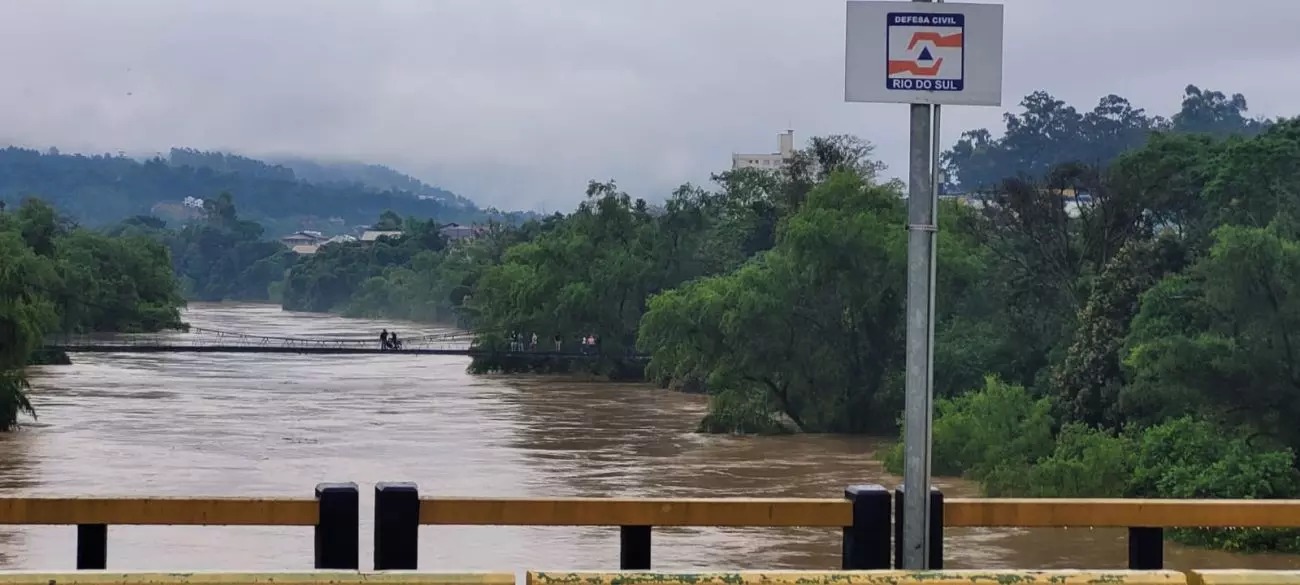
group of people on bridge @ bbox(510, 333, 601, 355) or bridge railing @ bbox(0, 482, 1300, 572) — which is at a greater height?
bridge railing @ bbox(0, 482, 1300, 572)

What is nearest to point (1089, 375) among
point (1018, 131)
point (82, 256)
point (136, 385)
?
point (136, 385)

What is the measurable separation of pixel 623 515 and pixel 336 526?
3.80 feet

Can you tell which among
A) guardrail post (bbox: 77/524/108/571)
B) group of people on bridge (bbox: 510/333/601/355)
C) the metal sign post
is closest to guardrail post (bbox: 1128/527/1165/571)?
the metal sign post

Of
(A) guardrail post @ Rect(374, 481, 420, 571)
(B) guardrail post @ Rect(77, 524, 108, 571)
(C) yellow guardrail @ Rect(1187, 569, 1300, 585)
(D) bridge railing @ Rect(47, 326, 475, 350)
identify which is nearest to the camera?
(C) yellow guardrail @ Rect(1187, 569, 1300, 585)

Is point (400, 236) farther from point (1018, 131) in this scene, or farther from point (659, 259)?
point (659, 259)

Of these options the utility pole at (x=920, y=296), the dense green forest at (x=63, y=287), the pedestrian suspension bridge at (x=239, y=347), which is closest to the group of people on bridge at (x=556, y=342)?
the pedestrian suspension bridge at (x=239, y=347)

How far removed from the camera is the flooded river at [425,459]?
87.7 feet

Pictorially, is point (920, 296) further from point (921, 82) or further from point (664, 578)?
point (664, 578)

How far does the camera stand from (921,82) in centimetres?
682

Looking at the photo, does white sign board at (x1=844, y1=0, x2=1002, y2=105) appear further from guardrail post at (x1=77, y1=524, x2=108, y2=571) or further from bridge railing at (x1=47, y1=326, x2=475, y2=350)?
bridge railing at (x1=47, y1=326, x2=475, y2=350)

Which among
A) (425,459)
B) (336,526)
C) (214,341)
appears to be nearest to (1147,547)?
(336,526)

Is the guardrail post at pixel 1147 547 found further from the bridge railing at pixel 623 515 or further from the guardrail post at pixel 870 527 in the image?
the guardrail post at pixel 870 527

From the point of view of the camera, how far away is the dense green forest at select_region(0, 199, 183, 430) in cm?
4572

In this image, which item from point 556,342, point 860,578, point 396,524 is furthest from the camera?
point 556,342
